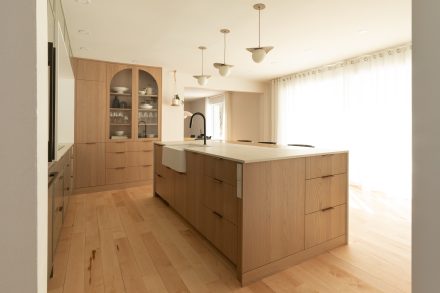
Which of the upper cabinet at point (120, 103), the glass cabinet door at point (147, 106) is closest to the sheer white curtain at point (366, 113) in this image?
the glass cabinet door at point (147, 106)

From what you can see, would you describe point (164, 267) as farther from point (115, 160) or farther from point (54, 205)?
point (115, 160)

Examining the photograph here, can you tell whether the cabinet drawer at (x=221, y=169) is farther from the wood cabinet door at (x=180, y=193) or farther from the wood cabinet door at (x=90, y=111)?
the wood cabinet door at (x=90, y=111)

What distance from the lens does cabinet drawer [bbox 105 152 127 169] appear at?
4.53m

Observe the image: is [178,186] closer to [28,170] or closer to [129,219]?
[129,219]

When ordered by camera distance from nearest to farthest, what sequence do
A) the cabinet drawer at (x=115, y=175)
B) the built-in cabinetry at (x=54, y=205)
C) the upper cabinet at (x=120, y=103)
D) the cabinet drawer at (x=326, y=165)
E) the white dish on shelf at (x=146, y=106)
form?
the built-in cabinetry at (x=54, y=205)
the cabinet drawer at (x=326, y=165)
the cabinet drawer at (x=115, y=175)
the upper cabinet at (x=120, y=103)
the white dish on shelf at (x=146, y=106)

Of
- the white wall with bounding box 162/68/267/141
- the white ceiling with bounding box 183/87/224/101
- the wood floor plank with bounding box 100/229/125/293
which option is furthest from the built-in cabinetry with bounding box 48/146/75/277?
the white ceiling with bounding box 183/87/224/101

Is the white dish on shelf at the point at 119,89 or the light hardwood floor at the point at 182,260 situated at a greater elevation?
the white dish on shelf at the point at 119,89

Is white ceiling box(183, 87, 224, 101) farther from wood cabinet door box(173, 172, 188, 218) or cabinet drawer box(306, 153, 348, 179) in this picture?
cabinet drawer box(306, 153, 348, 179)

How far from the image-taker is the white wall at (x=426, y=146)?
58 centimetres

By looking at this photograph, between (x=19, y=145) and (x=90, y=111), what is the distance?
4329 millimetres

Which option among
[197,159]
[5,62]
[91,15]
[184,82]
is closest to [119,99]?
[184,82]

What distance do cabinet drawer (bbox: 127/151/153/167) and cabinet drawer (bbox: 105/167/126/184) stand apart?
17 centimetres

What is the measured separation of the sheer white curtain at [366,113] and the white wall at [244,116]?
4.96ft

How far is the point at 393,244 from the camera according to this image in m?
2.37
